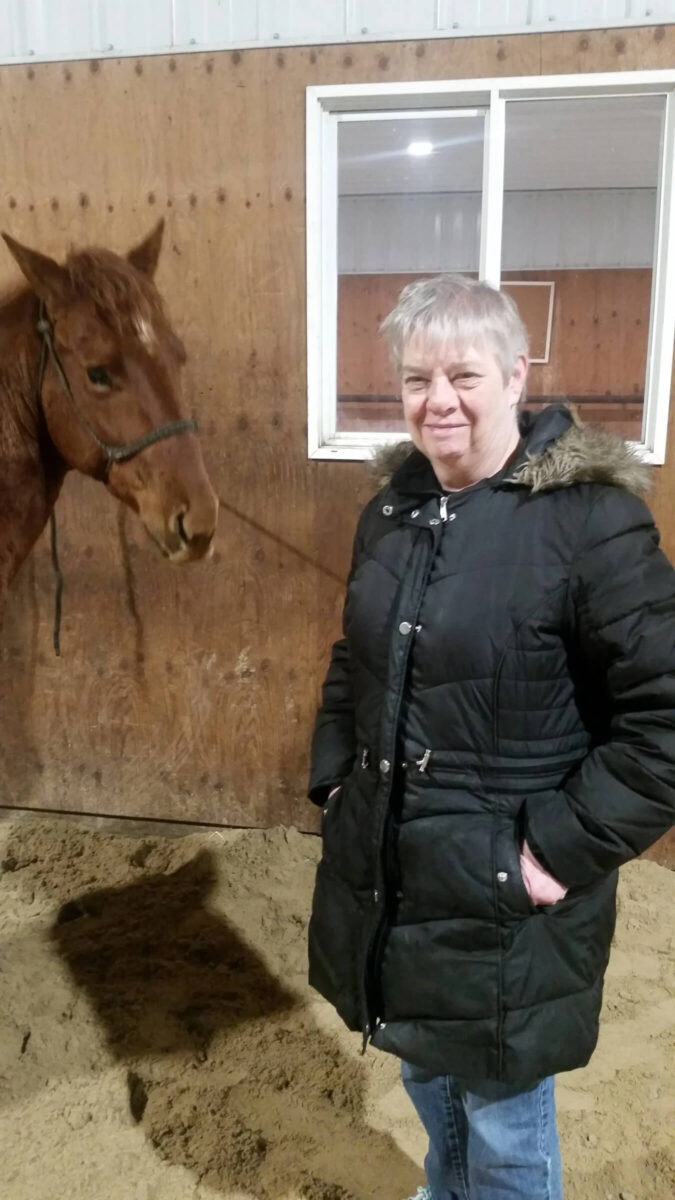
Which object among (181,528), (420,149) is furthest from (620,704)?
(420,149)

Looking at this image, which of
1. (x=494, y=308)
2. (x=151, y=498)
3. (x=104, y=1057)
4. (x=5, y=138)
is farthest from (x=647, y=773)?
(x=5, y=138)

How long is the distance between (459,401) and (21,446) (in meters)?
1.03

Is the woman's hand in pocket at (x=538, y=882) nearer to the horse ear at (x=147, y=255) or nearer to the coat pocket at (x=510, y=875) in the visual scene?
the coat pocket at (x=510, y=875)

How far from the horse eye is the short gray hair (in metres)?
0.72

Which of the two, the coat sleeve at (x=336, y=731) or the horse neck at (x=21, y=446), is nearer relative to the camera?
the coat sleeve at (x=336, y=731)

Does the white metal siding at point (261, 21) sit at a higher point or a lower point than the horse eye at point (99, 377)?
higher

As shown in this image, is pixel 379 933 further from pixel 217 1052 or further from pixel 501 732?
pixel 217 1052

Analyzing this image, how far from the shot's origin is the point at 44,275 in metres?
1.53

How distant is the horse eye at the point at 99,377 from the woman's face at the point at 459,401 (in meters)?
0.74

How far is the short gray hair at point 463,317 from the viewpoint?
1.00m

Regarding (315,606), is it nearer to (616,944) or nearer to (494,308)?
(616,944)

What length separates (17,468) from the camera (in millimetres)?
1650

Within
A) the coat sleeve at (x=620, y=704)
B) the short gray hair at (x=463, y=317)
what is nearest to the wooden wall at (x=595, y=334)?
the short gray hair at (x=463, y=317)

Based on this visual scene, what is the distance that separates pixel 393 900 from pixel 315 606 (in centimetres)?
154
